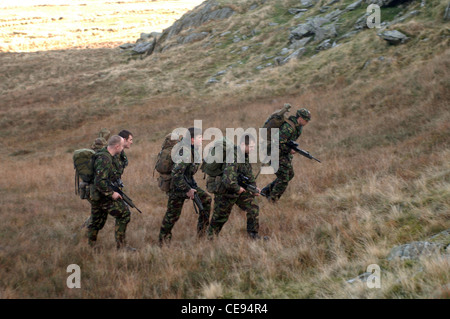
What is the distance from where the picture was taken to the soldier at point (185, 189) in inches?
215

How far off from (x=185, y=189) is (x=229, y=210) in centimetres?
78

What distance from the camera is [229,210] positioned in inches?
223

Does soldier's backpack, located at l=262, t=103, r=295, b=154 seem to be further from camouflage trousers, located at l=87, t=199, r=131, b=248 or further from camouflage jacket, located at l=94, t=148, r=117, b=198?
camouflage jacket, located at l=94, t=148, r=117, b=198

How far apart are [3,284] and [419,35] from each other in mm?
18462

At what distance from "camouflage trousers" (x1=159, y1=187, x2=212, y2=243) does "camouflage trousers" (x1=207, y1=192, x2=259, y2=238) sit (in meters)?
0.40

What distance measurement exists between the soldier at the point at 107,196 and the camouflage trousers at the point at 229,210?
134 cm

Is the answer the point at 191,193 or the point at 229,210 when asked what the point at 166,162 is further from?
the point at 229,210

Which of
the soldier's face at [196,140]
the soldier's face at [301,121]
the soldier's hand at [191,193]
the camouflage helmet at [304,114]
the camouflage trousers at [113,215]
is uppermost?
the camouflage helmet at [304,114]

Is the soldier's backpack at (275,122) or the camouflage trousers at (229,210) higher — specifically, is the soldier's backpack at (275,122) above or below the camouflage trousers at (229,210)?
above

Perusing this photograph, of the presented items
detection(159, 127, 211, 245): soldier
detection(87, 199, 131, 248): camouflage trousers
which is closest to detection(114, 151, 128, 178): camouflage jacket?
detection(87, 199, 131, 248): camouflage trousers

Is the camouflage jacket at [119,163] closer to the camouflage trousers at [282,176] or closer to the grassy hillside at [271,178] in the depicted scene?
the grassy hillside at [271,178]

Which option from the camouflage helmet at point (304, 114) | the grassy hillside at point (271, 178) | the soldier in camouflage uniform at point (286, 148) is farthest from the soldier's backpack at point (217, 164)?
the camouflage helmet at point (304, 114)

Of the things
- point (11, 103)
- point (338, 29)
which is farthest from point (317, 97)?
point (11, 103)
